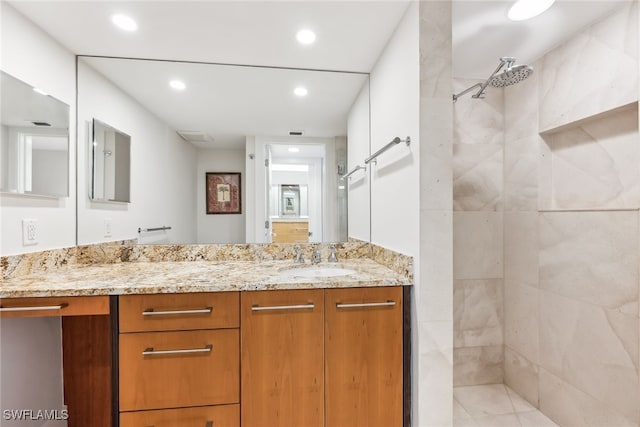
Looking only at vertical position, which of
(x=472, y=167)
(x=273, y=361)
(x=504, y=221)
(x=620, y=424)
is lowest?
(x=620, y=424)

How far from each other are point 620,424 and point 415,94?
6.05ft

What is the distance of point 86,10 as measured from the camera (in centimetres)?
142

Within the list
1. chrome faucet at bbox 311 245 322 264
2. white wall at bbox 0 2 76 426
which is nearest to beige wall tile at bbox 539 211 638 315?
chrome faucet at bbox 311 245 322 264

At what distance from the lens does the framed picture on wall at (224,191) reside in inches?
80.1

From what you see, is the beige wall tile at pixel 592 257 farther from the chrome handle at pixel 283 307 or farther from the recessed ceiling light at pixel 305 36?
the recessed ceiling light at pixel 305 36

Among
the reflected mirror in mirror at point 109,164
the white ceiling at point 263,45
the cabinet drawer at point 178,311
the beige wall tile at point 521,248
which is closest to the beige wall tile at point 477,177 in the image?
the beige wall tile at point 521,248

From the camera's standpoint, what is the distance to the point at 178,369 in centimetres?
127

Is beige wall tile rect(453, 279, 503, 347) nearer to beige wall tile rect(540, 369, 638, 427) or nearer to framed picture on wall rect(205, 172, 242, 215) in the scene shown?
beige wall tile rect(540, 369, 638, 427)

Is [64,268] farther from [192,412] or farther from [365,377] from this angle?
[365,377]

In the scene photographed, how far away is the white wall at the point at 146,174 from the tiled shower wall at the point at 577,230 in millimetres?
2217

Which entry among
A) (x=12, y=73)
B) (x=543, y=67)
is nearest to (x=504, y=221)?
(x=543, y=67)

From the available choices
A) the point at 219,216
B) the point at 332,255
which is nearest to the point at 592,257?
the point at 332,255

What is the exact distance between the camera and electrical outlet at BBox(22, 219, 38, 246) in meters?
1.42

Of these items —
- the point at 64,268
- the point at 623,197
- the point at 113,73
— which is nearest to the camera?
the point at 623,197
